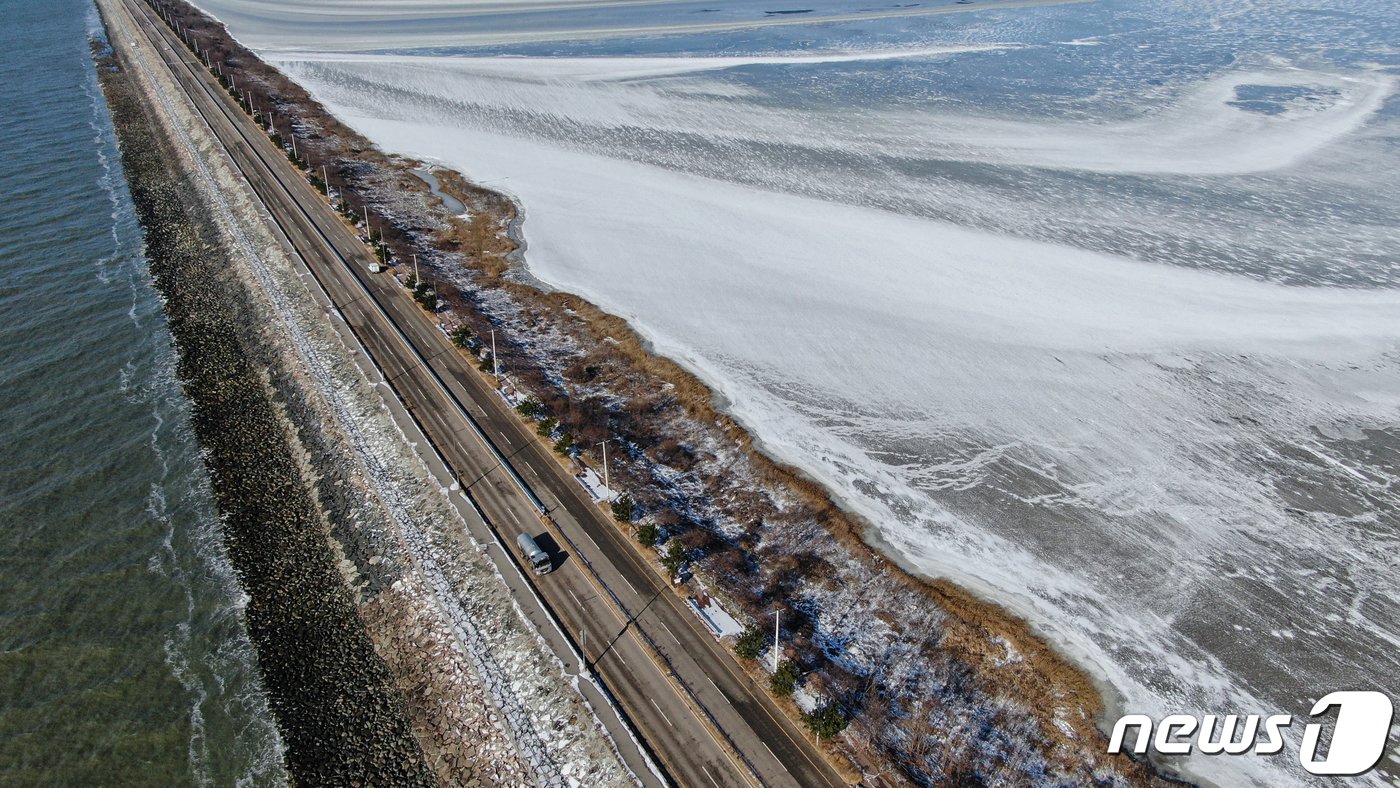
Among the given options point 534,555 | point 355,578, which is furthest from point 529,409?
point 355,578

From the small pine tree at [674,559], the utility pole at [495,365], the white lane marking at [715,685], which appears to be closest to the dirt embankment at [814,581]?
the utility pole at [495,365]

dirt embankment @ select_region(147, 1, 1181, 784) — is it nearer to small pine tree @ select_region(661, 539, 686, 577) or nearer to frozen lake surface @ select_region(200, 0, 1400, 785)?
small pine tree @ select_region(661, 539, 686, 577)

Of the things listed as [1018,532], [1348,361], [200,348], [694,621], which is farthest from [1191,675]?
[200,348]

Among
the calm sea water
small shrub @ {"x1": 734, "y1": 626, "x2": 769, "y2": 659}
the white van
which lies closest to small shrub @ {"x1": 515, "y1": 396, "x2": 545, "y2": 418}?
the white van

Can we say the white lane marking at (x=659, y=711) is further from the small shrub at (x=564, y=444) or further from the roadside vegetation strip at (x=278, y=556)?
the small shrub at (x=564, y=444)

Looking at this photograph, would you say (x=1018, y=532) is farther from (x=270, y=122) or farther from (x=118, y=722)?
(x=270, y=122)
